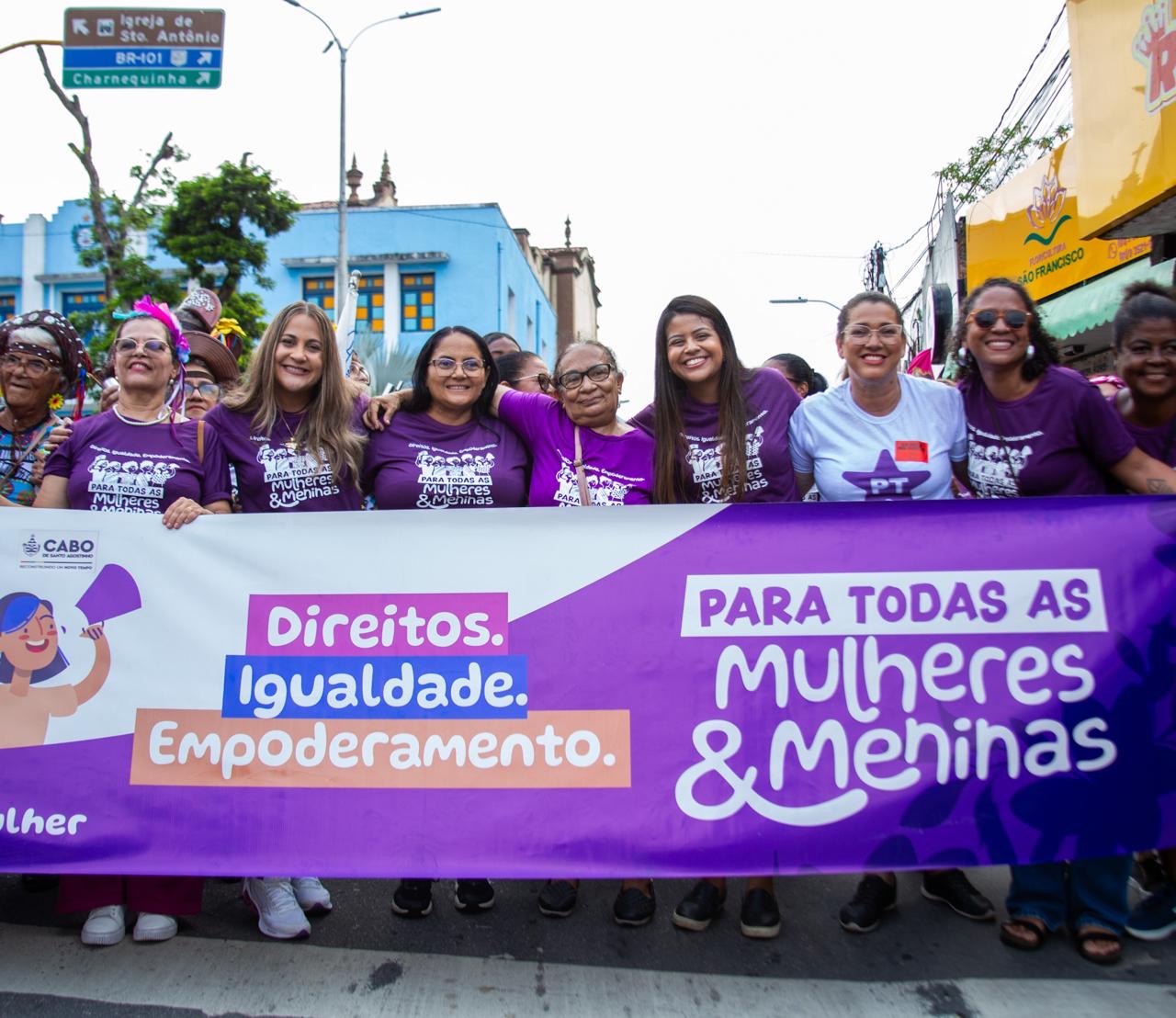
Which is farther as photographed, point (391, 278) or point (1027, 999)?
point (391, 278)

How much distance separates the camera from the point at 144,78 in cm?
920

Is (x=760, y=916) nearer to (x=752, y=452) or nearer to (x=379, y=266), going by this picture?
(x=752, y=452)

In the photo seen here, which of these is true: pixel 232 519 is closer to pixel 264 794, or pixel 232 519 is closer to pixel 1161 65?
pixel 264 794

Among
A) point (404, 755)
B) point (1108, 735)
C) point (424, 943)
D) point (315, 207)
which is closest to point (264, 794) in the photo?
point (404, 755)

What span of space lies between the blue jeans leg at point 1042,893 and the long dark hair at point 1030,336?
5.15ft

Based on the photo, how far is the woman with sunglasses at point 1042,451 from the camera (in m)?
2.86

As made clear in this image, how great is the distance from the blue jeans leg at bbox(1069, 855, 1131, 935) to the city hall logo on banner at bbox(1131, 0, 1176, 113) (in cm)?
517

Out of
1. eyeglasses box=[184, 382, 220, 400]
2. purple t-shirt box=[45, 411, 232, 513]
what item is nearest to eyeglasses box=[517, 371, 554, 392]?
purple t-shirt box=[45, 411, 232, 513]

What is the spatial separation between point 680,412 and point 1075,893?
6.43 ft

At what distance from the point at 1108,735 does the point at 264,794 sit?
249 cm

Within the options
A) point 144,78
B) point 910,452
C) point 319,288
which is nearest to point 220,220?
point 144,78

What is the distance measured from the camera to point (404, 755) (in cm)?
283

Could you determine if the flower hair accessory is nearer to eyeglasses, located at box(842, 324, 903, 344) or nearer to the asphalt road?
the asphalt road

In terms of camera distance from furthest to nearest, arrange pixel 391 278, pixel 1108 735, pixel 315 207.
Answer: pixel 315 207, pixel 391 278, pixel 1108 735
